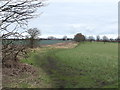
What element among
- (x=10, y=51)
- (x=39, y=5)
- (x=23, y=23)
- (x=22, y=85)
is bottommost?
(x=22, y=85)

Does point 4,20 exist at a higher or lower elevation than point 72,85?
higher

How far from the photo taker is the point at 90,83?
588 inches

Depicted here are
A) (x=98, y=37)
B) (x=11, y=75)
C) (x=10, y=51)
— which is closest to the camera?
(x=10, y=51)

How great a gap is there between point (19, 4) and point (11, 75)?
8.89m

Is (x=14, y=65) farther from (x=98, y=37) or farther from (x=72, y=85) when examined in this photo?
(x=98, y=37)

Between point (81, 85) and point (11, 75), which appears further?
point (11, 75)

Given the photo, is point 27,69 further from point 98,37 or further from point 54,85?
point 98,37

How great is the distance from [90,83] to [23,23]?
18.0 ft

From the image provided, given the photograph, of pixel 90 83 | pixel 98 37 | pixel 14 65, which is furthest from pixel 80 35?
pixel 90 83

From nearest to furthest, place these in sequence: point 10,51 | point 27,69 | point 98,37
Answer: point 10,51 → point 27,69 → point 98,37

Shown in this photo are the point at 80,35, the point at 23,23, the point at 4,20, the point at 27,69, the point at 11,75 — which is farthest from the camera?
the point at 80,35

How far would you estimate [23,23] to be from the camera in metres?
12.0

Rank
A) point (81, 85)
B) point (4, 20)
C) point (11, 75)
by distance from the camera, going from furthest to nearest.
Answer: point (11, 75) < point (81, 85) < point (4, 20)

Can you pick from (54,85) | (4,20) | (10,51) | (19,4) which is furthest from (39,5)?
(54,85)
